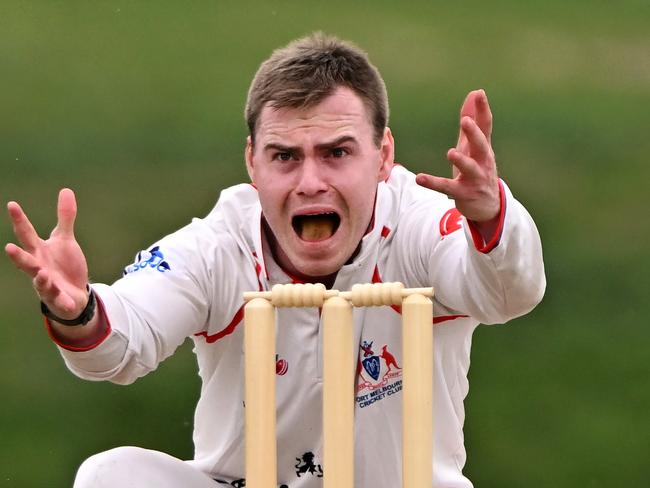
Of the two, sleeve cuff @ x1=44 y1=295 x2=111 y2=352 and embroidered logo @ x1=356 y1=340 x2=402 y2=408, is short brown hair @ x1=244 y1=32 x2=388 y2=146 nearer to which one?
embroidered logo @ x1=356 y1=340 x2=402 y2=408

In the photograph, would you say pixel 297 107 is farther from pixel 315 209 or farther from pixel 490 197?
pixel 490 197

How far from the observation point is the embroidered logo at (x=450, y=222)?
9.73 ft

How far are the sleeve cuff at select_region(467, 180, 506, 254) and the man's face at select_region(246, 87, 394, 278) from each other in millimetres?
296

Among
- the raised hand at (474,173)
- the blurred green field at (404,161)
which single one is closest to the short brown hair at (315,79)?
the raised hand at (474,173)

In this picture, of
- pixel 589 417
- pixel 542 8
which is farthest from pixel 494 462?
pixel 542 8

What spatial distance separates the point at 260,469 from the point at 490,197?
0.57 m

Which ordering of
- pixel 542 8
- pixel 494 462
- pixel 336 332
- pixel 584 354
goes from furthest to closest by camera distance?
1. pixel 542 8
2. pixel 584 354
3. pixel 494 462
4. pixel 336 332

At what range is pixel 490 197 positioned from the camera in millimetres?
2727

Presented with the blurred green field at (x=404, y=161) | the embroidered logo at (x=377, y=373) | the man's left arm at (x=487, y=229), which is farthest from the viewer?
the blurred green field at (x=404, y=161)

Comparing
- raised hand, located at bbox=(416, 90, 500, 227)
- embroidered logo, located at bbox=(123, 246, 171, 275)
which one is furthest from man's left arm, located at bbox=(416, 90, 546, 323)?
embroidered logo, located at bbox=(123, 246, 171, 275)

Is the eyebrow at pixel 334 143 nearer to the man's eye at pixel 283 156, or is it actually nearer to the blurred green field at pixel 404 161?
the man's eye at pixel 283 156

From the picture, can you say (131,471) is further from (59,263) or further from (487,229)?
(487,229)

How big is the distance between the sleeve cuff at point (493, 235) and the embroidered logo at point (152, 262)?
1.90 feet

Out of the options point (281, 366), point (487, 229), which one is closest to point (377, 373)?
point (281, 366)
